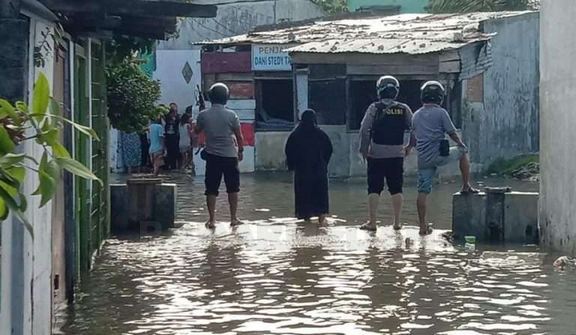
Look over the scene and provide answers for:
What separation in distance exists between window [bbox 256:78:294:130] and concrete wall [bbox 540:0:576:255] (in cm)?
1408

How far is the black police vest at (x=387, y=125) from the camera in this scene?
42.8ft

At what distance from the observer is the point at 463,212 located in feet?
41.0

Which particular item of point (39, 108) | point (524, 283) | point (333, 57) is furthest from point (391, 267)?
point (333, 57)

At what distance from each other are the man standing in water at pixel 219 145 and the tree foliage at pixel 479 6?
21350mm

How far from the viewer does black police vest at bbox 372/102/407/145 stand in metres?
13.0

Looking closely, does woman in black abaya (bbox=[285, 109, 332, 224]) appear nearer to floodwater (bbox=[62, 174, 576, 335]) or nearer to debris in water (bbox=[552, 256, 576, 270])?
floodwater (bbox=[62, 174, 576, 335])

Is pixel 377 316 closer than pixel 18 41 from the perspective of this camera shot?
No

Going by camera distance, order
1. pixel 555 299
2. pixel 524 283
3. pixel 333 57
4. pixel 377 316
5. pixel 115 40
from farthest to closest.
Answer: pixel 333 57
pixel 115 40
pixel 524 283
pixel 555 299
pixel 377 316

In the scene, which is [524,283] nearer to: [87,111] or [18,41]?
[87,111]

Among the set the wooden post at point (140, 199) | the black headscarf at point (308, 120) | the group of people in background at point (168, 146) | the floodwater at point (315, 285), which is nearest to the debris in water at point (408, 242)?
the floodwater at point (315, 285)

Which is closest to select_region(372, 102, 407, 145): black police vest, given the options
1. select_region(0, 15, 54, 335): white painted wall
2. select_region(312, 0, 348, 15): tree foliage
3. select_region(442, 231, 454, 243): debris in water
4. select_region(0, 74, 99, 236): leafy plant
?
select_region(442, 231, 454, 243): debris in water

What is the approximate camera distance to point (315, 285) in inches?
378

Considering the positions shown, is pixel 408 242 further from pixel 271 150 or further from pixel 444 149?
pixel 271 150

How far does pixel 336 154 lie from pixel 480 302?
587 inches
